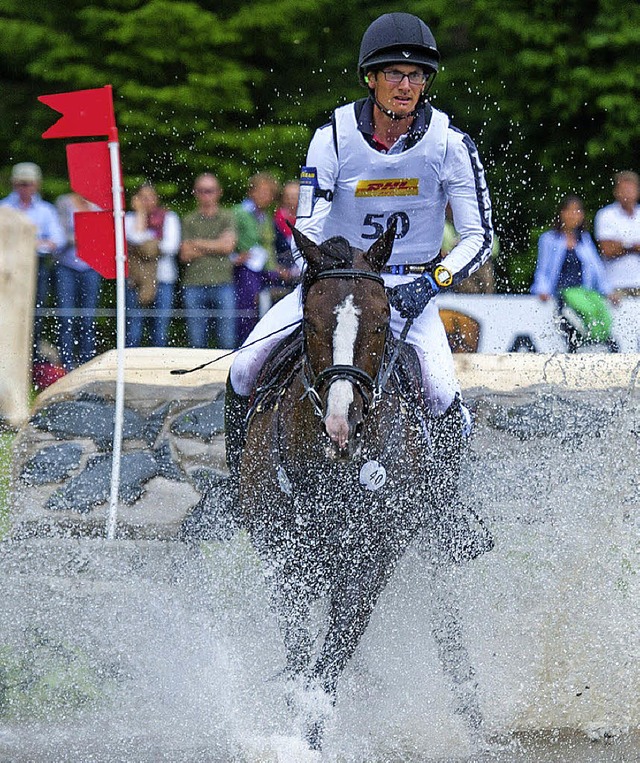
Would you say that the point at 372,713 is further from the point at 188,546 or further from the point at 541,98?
→ the point at 541,98

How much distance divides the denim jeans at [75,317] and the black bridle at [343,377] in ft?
23.7

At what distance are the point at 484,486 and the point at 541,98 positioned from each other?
36.8 ft

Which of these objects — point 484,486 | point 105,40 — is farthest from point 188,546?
point 105,40

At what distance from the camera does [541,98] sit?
1722cm

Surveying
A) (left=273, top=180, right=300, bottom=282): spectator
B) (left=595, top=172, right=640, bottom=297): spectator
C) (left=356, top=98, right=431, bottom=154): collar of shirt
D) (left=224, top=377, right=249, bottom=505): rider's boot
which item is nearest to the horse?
(left=224, top=377, right=249, bottom=505): rider's boot

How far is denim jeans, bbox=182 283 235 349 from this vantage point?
11711 mm

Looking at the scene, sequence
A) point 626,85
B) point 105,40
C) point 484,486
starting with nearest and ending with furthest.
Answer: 1. point 484,486
2. point 626,85
3. point 105,40

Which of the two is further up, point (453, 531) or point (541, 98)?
point (541, 98)

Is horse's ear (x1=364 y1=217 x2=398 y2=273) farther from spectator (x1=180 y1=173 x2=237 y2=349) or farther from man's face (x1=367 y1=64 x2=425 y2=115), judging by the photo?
spectator (x1=180 y1=173 x2=237 y2=349)

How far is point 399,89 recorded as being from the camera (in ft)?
19.1

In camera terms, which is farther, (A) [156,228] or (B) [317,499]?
(A) [156,228]

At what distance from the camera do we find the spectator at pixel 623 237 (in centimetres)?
1130

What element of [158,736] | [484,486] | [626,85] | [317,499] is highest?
[626,85]

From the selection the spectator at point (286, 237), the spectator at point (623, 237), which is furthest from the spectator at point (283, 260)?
the spectator at point (623, 237)
